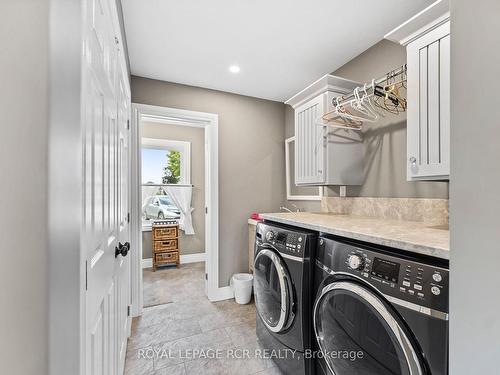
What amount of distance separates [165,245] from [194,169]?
1.43 meters

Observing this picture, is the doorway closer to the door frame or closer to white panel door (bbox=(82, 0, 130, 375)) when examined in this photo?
the door frame

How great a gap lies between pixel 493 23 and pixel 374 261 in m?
0.83

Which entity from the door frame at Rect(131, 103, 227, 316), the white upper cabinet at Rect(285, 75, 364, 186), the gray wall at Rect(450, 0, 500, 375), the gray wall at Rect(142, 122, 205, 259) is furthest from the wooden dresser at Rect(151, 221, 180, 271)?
the gray wall at Rect(450, 0, 500, 375)

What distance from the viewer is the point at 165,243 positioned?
12.7ft

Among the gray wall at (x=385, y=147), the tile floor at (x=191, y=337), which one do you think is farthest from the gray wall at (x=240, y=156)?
the gray wall at (x=385, y=147)

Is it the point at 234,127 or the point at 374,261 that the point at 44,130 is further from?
the point at 234,127

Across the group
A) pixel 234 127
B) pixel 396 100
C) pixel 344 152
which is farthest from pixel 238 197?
pixel 396 100

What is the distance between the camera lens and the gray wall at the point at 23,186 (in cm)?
34

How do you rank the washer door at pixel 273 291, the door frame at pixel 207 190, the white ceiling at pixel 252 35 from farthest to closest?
the door frame at pixel 207 190, the white ceiling at pixel 252 35, the washer door at pixel 273 291

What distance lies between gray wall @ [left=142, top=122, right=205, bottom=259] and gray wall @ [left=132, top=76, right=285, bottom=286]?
1596mm

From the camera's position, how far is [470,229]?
1.89 feet

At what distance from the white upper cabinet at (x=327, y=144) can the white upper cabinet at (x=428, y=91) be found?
2.17 feet

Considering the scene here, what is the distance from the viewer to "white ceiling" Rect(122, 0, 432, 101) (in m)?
1.61

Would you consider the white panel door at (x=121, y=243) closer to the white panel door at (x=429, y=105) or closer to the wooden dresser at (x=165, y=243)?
the white panel door at (x=429, y=105)
